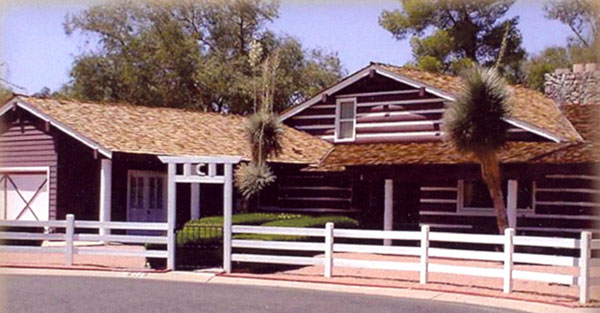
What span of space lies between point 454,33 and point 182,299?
3106 cm

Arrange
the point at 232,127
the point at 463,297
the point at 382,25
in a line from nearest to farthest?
the point at 463,297 < the point at 232,127 < the point at 382,25

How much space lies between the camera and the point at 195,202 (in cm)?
2802

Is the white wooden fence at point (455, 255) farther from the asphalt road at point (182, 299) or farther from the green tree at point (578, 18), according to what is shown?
the green tree at point (578, 18)

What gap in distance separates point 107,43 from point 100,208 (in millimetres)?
25694

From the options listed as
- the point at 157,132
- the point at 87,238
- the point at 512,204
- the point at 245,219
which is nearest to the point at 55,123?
the point at 157,132

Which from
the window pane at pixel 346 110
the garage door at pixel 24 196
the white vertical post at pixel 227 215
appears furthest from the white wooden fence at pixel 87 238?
the window pane at pixel 346 110

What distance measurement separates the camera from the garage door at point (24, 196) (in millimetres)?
27547

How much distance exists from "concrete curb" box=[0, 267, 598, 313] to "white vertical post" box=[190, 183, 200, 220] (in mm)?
8477

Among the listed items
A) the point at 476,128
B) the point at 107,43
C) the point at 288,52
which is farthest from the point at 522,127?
the point at 107,43

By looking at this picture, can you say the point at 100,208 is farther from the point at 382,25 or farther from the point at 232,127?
the point at 382,25

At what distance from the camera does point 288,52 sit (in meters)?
48.5

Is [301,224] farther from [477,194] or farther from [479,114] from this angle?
[479,114]

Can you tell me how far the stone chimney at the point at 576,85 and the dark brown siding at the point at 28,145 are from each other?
656 inches

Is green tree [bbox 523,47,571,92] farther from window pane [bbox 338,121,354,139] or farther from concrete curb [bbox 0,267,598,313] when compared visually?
concrete curb [bbox 0,267,598,313]
